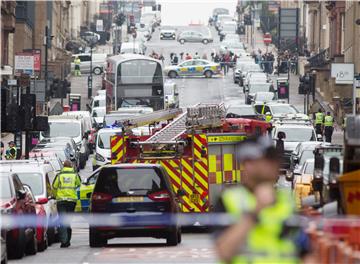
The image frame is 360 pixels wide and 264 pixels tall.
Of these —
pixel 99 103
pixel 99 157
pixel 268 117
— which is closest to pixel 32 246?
pixel 99 157

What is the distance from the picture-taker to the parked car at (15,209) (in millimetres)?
21622

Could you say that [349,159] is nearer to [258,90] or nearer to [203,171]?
[203,171]

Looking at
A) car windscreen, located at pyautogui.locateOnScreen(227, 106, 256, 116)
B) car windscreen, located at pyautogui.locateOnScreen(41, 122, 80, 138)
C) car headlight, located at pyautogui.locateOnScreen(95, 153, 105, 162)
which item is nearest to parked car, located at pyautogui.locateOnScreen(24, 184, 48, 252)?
car headlight, located at pyautogui.locateOnScreen(95, 153, 105, 162)

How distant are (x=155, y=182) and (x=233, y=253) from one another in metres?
15.9

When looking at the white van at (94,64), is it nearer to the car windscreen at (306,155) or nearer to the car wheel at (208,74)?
the car wheel at (208,74)

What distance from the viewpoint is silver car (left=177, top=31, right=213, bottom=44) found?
473 feet

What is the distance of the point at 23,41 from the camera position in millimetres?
95438

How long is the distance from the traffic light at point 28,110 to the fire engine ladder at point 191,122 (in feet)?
19.0

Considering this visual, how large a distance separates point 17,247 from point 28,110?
17650 mm

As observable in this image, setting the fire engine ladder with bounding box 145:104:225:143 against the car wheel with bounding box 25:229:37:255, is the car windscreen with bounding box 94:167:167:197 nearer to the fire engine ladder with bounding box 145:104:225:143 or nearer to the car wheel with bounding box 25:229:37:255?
the car wheel with bounding box 25:229:37:255

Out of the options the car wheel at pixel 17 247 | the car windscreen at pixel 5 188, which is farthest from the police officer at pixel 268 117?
the car windscreen at pixel 5 188

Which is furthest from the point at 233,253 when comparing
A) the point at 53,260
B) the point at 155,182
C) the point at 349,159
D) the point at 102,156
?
the point at 102,156

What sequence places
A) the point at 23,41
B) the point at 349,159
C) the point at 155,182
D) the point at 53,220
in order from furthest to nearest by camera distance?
the point at 23,41 < the point at 53,220 < the point at 155,182 < the point at 349,159

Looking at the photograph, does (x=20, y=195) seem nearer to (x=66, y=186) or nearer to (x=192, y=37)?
(x=66, y=186)
